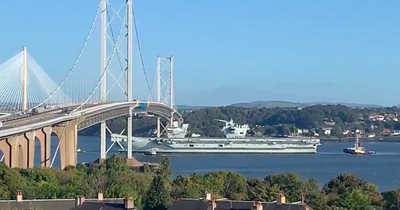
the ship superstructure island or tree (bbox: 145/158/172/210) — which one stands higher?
the ship superstructure island

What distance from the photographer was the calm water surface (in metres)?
32.8

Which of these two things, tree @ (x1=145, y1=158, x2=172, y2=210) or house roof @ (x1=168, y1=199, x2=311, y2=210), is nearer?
house roof @ (x1=168, y1=199, x2=311, y2=210)

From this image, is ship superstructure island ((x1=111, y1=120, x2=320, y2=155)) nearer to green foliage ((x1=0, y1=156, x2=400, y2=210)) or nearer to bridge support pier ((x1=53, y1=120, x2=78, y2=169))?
bridge support pier ((x1=53, y1=120, x2=78, y2=169))

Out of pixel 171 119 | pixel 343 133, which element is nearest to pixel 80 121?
pixel 171 119

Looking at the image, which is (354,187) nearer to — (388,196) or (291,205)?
(388,196)

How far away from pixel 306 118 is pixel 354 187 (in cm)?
5938

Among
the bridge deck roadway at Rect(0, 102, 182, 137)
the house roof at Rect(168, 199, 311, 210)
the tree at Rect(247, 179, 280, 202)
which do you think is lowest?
the tree at Rect(247, 179, 280, 202)

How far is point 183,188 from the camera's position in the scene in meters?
17.6

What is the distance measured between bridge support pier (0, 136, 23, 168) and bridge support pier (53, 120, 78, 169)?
2754 mm

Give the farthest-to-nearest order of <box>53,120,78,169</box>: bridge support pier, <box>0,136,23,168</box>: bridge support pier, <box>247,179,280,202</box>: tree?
<box>53,120,78,169</box>: bridge support pier
<box>0,136,23,168</box>: bridge support pier
<box>247,179,280,202</box>: tree

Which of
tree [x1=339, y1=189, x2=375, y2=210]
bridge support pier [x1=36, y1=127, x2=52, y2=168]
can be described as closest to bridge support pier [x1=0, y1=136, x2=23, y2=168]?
bridge support pier [x1=36, y1=127, x2=52, y2=168]

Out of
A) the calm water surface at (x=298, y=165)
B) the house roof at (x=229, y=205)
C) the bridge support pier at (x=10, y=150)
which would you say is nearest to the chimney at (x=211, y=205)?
the house roof at (x=229, y=205)

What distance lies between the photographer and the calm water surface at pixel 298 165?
32.8 m

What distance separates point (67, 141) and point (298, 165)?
15270 millimetres
